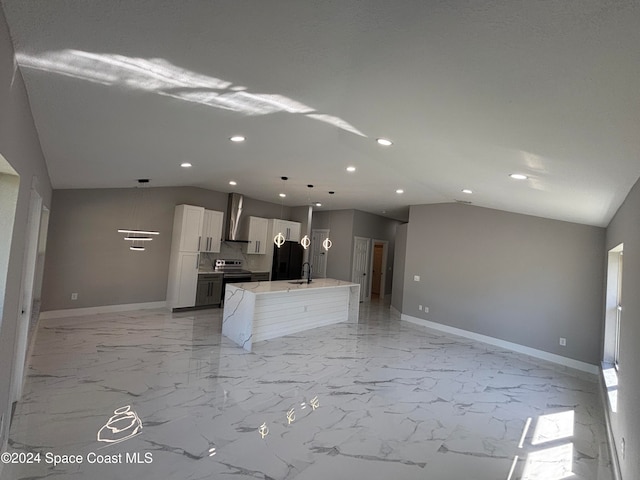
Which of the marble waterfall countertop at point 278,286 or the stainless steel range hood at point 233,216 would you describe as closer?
the marble waterfall countertop at point 278,286

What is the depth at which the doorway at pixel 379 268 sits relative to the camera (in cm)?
1048

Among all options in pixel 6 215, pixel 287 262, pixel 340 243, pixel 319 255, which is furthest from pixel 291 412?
pixel 319 255

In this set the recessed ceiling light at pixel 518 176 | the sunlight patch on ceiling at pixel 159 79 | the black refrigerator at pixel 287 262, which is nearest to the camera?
the sunlight patch on ceiling at pixel 159 79

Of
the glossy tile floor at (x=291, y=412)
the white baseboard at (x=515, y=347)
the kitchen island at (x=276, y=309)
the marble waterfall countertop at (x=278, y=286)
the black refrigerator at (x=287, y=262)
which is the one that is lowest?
the glossy tile floor at (x=291, y=412)

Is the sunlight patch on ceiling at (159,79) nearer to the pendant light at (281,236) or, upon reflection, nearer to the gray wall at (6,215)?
the gray wall at (6,215)

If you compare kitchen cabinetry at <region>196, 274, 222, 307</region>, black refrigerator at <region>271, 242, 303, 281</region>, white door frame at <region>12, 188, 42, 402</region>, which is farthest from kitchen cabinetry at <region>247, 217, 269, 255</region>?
white door frame at <region>12, 188, 42, 402</region>

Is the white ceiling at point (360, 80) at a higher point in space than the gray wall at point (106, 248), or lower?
higher

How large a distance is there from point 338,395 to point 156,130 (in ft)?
10.5

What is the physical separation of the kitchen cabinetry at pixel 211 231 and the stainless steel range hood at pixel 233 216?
242 millimetres

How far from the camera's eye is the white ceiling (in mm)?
1094

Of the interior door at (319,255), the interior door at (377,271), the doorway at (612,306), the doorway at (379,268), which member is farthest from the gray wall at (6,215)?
the interior door at (377,271)

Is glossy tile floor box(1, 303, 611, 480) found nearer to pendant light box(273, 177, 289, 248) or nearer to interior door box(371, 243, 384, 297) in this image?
pendant light box(273, 177, 289, 248)

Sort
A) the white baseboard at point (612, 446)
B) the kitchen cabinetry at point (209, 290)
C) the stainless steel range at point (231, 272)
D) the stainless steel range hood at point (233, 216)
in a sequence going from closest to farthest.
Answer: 1. the white baseboard at point (612, 446)
2. the kitchen cabinetry at point (209, 290)
3. the stainless steel range at point (231, 272)
4. the stainless steel range hood at point (233, 216)

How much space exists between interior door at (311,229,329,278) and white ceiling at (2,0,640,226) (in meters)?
6.49
